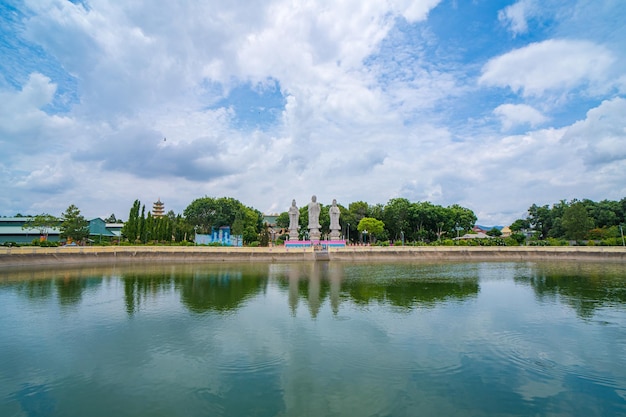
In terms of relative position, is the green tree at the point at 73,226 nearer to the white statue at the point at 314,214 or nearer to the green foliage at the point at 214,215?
the green foliage at the point at 214,215

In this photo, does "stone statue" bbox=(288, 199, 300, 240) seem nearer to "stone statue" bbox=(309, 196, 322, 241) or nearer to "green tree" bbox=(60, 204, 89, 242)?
"stone statue" bbox=(309, 196, 322, 241)

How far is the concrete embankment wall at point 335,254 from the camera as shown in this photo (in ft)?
124

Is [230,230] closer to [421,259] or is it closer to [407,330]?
[421,259]

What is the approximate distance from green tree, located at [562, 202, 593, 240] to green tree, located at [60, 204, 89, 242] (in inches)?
2942

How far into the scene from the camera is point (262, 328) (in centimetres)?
1278

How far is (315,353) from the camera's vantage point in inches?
403

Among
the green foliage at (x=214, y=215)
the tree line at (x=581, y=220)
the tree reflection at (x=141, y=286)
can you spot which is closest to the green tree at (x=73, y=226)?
the green foliage at (x=214, y=215)

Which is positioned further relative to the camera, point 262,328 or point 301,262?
point 301,262

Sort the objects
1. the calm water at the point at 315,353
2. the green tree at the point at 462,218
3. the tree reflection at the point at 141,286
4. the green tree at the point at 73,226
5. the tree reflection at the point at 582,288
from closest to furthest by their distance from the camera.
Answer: the calm water at the point at 315,353, the tree reflection at the point at 582,288, the tree reflection at the point at 141,286, the green tree at the point at 73,226, the green tree at the point at 462,218

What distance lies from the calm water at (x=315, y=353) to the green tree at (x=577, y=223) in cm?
4310

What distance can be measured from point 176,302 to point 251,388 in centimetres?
1095

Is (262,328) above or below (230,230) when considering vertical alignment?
below

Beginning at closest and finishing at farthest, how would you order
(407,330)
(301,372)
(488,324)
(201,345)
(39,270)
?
(301,372) → (201,345) → (407,330) → (488,324) → (39,270)

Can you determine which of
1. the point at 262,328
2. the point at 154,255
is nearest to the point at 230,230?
the point at 154,255
